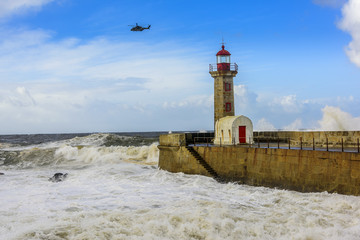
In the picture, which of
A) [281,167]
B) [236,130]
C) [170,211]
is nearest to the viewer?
[170,211]

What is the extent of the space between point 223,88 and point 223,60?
1.78 metres

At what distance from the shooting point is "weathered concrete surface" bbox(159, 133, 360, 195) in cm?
1182

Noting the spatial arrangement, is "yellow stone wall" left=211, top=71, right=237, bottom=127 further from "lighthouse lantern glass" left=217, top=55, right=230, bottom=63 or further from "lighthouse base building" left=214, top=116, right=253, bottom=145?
"lighthouse base building" left=214, top=116, right=253, bottom=145

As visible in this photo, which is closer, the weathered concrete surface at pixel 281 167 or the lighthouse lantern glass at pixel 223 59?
the weathered concrete surface at pixel 281 167

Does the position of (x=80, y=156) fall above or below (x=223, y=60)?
below

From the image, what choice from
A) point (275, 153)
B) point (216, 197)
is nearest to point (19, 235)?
point (216, 197)

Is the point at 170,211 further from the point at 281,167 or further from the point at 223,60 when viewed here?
the point at 223,60

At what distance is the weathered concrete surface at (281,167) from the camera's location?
11.8 metres

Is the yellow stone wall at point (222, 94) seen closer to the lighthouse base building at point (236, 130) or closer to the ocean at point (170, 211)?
the lighthouse base building at point (236, 130)

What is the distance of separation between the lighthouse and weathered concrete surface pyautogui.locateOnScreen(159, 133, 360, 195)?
465cm

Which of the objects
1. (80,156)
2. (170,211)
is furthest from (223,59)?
(80,156)

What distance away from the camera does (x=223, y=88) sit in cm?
2245

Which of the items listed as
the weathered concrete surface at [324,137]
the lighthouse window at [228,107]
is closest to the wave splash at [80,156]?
the lighthouse window at [228,107]

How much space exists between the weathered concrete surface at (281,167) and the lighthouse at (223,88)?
4647 mm
